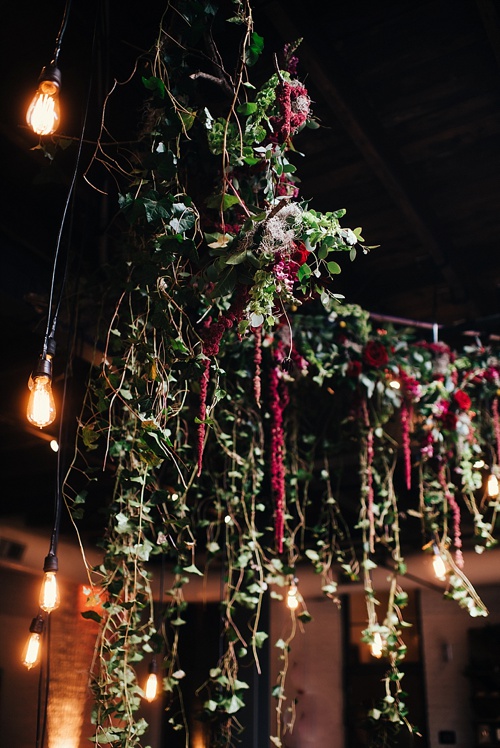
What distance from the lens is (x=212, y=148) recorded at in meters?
1.72

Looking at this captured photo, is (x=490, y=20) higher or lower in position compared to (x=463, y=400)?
higher

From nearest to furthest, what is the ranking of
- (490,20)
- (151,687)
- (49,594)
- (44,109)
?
(44,109), (49,594), (490,20), (151,687)

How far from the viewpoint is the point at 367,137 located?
8.22 ft

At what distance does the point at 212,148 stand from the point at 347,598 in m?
6.54

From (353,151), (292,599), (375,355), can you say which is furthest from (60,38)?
(292,599)

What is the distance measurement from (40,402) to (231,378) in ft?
4.58

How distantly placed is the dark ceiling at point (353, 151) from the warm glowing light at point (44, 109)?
0.25 meters

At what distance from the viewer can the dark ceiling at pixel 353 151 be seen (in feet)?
6.91

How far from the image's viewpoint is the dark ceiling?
211 cm

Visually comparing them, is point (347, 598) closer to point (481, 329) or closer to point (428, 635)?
point (428, 635)

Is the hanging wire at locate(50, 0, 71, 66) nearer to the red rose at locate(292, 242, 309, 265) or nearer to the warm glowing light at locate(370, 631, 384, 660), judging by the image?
the red rose at locate(292, 242, 309, 265)

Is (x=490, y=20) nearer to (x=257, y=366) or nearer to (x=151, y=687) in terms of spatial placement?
(x=257, y=366)

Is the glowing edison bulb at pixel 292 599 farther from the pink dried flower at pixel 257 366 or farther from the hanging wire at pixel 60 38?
the hanging wire at pixel 60 38

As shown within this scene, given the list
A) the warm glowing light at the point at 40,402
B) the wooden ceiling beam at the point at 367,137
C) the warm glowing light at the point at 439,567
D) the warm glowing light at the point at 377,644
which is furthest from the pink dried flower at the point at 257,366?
the warm glowing light at the point at 439,567
